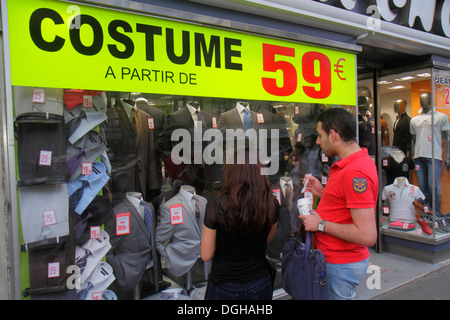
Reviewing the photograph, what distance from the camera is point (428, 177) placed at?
4.74 meters

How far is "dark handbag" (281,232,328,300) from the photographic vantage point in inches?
72.1

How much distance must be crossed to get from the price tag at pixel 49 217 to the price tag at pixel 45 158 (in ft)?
1.09

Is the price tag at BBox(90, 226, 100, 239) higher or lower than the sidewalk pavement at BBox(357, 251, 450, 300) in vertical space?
higher

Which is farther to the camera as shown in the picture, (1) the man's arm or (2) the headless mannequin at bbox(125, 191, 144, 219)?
(2) the headless mannequin at bbox(125, 191, 144, 219)

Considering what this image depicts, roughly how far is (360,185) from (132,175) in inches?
76.8

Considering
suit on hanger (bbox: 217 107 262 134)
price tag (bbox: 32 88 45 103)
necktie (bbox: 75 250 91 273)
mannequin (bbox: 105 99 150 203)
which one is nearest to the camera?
price tag (bbox: 32 88 45 103)

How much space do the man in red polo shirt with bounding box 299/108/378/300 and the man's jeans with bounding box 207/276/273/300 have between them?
0.41 m

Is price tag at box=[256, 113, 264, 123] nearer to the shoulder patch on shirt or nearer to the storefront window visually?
the shoulder patch on shirt

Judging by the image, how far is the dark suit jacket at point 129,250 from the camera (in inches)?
105

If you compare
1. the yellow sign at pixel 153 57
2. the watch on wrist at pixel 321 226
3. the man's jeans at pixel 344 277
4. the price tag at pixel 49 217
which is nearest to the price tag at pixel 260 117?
the yellow sign at pixel 153 57

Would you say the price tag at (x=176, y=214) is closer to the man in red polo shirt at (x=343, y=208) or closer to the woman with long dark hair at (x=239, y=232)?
the woman with long dark hair at (x=239, y=232)

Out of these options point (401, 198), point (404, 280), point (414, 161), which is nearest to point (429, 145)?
point (414, 161)

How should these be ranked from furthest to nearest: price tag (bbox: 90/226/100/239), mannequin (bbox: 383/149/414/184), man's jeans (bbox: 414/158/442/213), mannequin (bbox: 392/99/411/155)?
mannequin (bbox: 392/99/411/155) → mannequin (bbox: 383/149/414/184) → man's jeans (bbox: 414/158/442/213) → price tag (bbox: 90/226/100/239)

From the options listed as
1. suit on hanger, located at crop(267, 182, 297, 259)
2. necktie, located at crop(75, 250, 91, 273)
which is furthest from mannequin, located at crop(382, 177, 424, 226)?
necktie, located at crop(75, 250, 91, 273)
